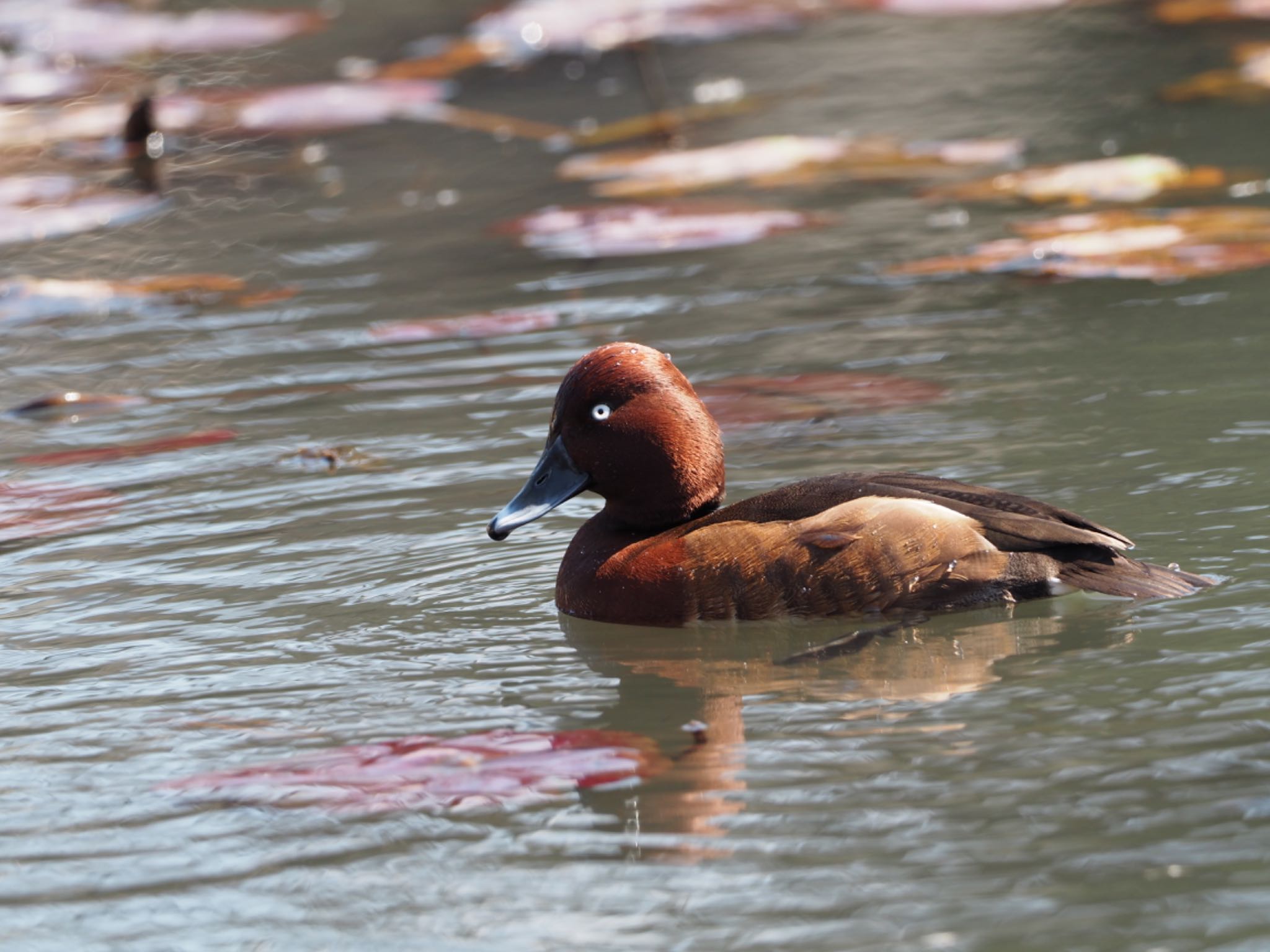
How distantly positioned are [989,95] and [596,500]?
21.1 feet

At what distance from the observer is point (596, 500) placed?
6.00 m

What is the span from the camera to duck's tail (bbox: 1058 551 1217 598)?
428cm

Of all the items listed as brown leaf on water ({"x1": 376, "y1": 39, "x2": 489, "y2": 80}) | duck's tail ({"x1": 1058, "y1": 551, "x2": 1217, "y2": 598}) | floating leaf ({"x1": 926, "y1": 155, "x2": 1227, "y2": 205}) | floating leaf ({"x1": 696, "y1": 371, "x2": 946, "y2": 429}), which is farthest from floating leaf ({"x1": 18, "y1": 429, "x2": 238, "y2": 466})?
brown leaf on water ({"x1": 376, "y1": 39, "x2": 489, "y2": 80})

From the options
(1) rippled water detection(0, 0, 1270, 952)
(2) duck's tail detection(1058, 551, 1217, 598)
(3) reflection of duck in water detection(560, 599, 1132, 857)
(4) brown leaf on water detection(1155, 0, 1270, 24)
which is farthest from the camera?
(4) brown leaf on water detection(1155, 0, 1270, 24)

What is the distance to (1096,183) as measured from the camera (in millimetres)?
8367

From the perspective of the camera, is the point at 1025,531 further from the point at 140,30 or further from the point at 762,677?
the point at 140,30

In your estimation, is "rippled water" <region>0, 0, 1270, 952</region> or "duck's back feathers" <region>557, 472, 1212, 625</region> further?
"duck's back feathers" <region>557, 472, 1212, 625</region>

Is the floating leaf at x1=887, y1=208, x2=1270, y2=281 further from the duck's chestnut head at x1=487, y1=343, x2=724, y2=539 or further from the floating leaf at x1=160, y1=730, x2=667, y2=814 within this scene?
the floating leaf at x1=160, y1=730, x2=667, y2=814

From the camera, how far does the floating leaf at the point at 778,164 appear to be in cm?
930

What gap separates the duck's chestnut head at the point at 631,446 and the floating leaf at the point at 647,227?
347 centimetres

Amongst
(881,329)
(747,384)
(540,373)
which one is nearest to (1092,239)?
(881,329)

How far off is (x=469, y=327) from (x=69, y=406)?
5.36ft

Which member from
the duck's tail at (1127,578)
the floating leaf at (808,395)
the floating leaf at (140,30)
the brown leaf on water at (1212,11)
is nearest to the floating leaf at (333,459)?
the floating leaf at (808,395)

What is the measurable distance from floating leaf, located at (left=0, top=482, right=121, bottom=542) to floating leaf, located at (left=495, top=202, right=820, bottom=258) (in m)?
3.12
